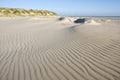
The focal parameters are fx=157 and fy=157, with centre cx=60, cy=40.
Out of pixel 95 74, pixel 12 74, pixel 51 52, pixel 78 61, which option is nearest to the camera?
pixel 95 74

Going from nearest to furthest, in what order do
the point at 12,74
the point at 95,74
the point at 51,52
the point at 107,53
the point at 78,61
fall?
1. the point at 95,74
2. the point at 12,74
3. the point at 78,61
4. the point at 107,53
5. the point at 51,52

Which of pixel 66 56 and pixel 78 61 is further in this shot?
pixel 66 56

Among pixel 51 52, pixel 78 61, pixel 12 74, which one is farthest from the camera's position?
pixel 51 52

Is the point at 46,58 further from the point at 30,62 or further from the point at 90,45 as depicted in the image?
the point at 90,45

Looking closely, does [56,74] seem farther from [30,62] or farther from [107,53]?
[107,53]

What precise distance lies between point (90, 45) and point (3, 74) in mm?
3398

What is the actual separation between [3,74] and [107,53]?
3.16 m

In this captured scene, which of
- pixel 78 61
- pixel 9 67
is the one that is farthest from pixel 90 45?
pixel 9 67

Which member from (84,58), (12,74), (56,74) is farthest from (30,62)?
(84,58)

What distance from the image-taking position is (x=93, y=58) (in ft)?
15.6

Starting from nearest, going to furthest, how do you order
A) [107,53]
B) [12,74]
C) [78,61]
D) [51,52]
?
[12,74], [78,61], [107,53], [51,52]

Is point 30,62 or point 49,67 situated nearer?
point 49,67

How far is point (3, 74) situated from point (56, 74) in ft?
4.78

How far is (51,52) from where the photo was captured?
233 inches
